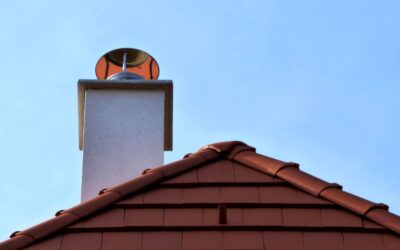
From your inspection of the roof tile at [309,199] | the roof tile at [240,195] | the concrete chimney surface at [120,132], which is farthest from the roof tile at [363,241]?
the concrete chimney surface at [120,132]

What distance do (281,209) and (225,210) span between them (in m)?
0.34

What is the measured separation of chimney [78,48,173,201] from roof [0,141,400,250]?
1230mm

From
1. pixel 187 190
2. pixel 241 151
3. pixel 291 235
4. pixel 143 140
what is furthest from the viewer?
pixel 143 140

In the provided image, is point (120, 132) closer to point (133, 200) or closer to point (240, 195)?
point (133, 200)

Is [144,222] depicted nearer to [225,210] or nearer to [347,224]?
[225,210]

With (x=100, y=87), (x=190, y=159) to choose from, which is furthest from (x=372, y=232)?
(x=100, y=87)

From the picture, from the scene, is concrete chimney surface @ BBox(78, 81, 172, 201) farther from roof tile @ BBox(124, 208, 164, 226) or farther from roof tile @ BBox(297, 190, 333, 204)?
roof tile @ BBox(297, 190, 333, 204)

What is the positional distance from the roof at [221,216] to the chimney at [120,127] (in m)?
1.23

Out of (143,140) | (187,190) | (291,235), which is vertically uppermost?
(143,140)

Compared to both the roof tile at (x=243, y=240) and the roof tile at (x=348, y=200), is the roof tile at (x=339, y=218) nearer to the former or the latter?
the roof tile at (x=348, y=200)

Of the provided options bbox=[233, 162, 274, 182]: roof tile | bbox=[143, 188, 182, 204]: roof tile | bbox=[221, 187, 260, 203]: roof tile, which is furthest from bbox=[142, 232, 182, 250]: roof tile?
bbox=[233, 162, 274, 182]: roof tile

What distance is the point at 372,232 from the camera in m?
4.60

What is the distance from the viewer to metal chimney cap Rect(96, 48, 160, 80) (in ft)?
25.4

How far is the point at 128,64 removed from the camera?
7746 mm
